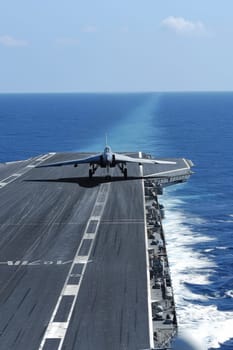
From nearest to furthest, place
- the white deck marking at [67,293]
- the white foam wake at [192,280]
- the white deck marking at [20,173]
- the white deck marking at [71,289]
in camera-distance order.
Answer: the white deck marking at [67,293], the white deck marking at [71,289], the white foam wake at [192,280], the white deck marking at [20,173]

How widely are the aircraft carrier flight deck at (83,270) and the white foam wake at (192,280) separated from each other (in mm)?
4489

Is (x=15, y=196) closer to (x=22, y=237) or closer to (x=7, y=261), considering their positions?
(x=22, y=237)

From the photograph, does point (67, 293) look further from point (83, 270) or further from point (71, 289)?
point (83, 270)

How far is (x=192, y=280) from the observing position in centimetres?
5753

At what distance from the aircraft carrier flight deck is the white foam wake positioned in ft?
14.7

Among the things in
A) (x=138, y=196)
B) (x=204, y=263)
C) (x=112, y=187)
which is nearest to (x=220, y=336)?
(x=204, y=263)

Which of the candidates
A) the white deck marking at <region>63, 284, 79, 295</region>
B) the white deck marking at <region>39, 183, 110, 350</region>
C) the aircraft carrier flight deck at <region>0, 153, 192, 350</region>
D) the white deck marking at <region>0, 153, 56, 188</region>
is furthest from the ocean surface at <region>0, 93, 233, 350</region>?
the white deck marking at <region>0, 153, 56, 188</region>

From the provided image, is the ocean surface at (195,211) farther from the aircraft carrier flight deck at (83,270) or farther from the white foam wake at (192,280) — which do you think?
the aircraft carrier flight deck at (83,270)

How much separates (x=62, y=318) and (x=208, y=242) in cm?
3705

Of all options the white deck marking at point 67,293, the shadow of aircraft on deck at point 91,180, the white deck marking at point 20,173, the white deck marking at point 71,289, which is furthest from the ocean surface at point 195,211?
the white deck marking at point 20,173

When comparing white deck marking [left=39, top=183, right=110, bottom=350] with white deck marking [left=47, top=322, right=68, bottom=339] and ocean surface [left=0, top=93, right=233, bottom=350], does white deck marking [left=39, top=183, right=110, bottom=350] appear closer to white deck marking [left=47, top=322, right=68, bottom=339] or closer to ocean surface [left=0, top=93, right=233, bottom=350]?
white deck marking [left=47, top=322, right=68, bottom=339]

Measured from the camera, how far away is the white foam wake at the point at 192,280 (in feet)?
149

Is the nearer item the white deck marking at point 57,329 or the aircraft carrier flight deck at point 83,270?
the white deck marking at point 57,329

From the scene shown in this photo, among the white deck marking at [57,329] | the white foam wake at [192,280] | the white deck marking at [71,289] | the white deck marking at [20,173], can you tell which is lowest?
the white foam wake at [192,280]
